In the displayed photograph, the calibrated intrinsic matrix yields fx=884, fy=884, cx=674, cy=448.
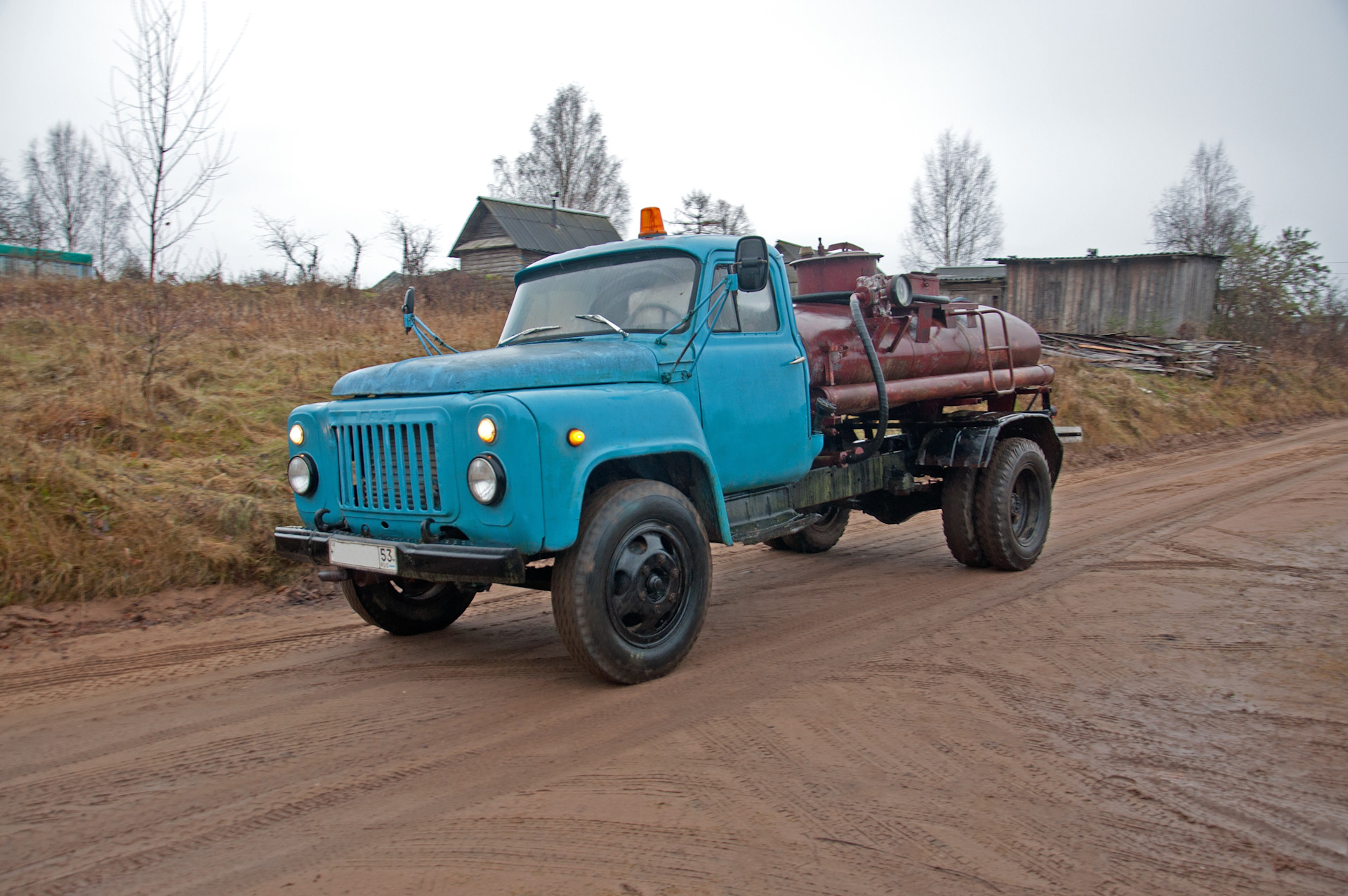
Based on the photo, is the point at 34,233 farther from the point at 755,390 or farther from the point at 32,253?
the point at 755,390

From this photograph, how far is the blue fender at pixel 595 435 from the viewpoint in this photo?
3.89 meters

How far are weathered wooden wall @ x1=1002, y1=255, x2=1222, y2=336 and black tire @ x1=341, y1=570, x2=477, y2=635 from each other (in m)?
25.1

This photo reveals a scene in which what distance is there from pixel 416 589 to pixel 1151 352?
821 inches

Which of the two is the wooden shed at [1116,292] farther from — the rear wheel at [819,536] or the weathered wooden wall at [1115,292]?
the rear wheel at [819,536]

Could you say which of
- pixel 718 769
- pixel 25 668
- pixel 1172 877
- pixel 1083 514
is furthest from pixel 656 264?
pixel 1083 514

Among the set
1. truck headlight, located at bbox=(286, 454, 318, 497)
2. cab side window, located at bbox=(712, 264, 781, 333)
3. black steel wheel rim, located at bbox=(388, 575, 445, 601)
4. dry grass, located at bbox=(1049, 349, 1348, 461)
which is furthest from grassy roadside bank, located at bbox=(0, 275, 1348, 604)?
cab side window, located at bbox=(712, 264, 781, 333)

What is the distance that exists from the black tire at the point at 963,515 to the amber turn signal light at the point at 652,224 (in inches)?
122

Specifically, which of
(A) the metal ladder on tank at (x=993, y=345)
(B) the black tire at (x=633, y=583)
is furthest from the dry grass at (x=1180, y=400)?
(B) the black tire at (x=633, y=583)

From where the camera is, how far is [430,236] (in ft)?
65.6

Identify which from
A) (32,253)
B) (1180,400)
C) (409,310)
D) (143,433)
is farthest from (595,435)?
(1180,400)

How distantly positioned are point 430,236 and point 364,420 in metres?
16.8

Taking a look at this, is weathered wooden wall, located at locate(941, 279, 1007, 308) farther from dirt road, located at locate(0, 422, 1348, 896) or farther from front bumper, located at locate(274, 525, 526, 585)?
front bumper, located at locate(274, 525, 526, 585)

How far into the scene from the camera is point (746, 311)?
5246 millimetres

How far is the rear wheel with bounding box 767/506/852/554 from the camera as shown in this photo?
25.4ft
